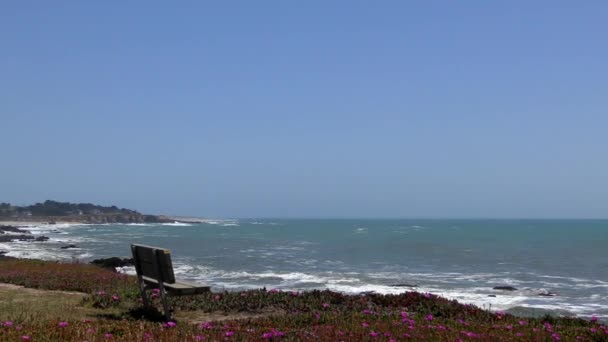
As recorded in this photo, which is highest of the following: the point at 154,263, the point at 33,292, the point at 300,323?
the point at 154,263

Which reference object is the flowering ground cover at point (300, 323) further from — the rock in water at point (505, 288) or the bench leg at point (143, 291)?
the rock in water at point (505, 288)

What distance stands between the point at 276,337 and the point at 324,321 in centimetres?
193

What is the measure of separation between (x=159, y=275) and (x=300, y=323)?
257cm

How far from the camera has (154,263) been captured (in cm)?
1061

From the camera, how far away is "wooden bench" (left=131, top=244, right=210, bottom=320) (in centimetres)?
1020

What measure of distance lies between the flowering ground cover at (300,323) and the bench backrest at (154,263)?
72cm

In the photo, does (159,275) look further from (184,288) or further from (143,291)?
(143,291)

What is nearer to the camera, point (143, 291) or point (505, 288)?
point (143, 291)

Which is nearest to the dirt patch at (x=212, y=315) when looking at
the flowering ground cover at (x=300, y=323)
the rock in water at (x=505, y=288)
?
the flowering ground cover at (x=300, y=323)

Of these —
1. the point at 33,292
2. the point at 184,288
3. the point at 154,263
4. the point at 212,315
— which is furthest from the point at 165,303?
the point at 33,292

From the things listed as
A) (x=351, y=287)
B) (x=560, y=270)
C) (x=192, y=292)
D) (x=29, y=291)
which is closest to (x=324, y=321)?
(x=192, y=292)

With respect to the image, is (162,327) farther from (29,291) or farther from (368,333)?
(29,291)

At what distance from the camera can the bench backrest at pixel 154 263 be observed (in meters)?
10.2

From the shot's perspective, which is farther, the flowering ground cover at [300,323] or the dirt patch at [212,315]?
the dirt patch at [212,315]
